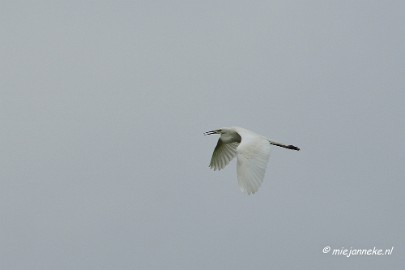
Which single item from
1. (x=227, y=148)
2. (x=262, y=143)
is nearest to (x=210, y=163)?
(x=227, y=148)

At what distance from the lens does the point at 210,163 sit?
3353 centimetres

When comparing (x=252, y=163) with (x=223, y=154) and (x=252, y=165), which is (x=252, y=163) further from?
(x=223, y=154)

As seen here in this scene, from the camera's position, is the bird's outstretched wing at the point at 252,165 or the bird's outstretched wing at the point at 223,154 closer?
the bird's outstretched wing at the point at 252,165

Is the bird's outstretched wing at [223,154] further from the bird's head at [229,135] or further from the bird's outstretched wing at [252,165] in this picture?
the bird's outstretched wing at [252,165]

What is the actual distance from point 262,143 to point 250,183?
2.24 m

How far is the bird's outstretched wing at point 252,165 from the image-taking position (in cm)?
2662

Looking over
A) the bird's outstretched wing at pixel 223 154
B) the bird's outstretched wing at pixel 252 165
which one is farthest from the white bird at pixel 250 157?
the bird's outstretched wing at pixel 223 154

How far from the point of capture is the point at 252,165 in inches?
1070

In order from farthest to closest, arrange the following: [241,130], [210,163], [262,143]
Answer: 1. [210,163]
2. [241,130]
3. [262,143]

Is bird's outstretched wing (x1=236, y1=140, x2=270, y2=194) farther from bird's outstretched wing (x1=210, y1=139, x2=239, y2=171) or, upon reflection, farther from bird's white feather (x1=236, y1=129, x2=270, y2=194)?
bird's outstretched wing (x1=210, y1=139, x2=239, y2=171)

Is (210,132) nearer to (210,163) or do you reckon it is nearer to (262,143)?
(210,163)

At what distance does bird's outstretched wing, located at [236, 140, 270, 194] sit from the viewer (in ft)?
87.4

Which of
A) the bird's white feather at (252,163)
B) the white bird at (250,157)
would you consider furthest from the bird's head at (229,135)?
the bird's white feather at (252,163)

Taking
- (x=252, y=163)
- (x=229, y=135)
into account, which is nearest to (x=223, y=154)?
(x=229, y=135)
